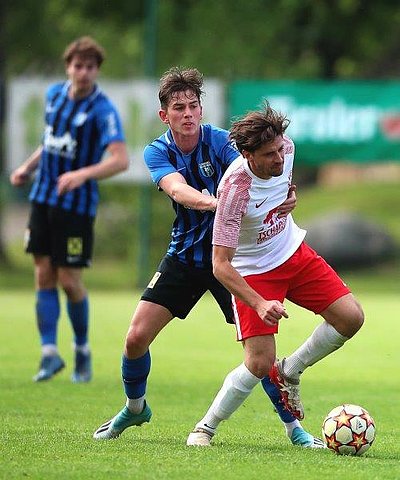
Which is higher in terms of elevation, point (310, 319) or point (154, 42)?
point (154, 42)

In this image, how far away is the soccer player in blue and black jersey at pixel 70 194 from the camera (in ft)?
30.3

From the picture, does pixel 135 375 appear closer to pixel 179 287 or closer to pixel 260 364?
pixel 179 287

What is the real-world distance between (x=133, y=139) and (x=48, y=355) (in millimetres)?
10247

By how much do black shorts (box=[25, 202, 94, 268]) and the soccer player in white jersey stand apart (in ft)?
10.2

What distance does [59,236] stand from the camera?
9.27 m

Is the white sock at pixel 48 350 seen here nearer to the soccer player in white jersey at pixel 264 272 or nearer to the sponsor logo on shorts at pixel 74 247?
the sponsor logo on shorts at pixel 74 247

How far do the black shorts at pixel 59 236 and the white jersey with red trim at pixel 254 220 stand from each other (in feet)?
10.2

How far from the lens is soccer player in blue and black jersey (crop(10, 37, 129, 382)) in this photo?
925 centimetres

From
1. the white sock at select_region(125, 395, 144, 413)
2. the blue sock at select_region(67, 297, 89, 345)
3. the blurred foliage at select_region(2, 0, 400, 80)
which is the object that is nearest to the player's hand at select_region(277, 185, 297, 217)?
the white sock at select_region(125, 395, 144, 413)

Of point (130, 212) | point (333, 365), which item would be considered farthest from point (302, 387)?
point (130, 212)

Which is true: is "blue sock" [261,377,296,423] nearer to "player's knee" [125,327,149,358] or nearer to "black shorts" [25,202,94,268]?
"player's knee" [125,327,149,358]

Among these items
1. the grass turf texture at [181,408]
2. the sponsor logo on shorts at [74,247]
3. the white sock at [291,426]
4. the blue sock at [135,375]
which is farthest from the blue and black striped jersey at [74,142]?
the white sock at [291,426]

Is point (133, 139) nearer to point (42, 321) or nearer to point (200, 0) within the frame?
point (200, 0)

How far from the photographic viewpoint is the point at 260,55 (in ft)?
83.5
